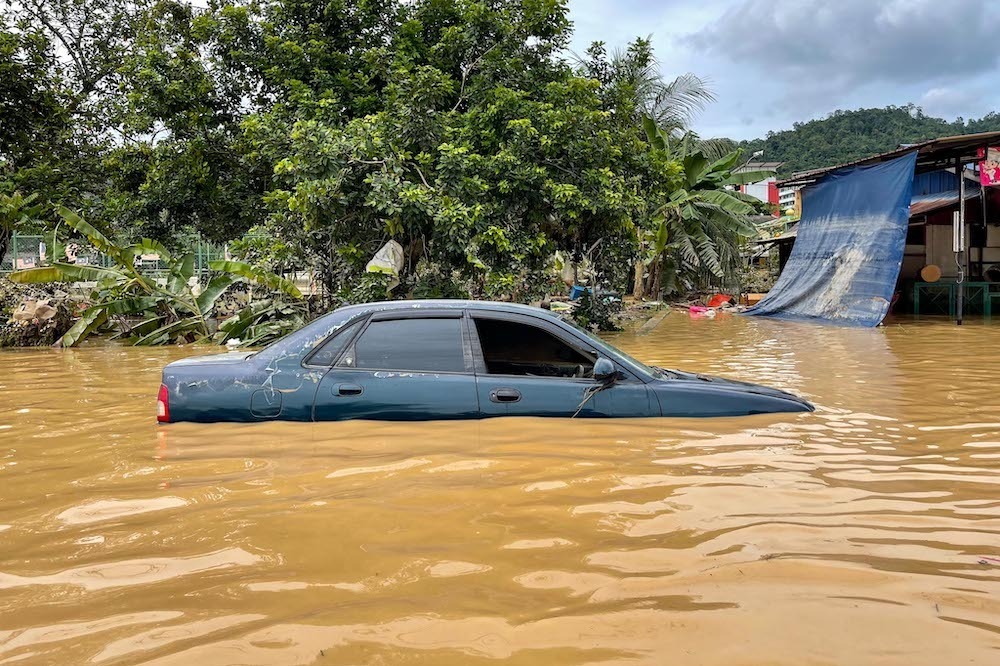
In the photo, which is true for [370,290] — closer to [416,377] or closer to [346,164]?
[346,164]

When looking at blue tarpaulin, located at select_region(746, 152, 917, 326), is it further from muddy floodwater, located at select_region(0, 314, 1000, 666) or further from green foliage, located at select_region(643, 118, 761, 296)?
muddy floodwater, located at select_region(0, 314, 1000, 666)

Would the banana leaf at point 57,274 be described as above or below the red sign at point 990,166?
below

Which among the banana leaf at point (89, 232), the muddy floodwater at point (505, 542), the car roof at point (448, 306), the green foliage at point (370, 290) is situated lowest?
the muddy floodwater at point (505, 542)

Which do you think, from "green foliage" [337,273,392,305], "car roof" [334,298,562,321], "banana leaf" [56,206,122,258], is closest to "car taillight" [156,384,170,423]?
"car roof" [334,298,562,321]

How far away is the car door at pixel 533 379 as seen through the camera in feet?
16.9

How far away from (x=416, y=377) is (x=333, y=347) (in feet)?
2.07

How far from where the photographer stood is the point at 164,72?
55.8ft

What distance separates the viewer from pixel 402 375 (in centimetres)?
516

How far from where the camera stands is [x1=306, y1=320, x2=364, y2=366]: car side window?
5.13 m

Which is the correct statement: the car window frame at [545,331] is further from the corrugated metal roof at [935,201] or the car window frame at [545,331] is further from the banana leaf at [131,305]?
the corrugated metal roof at [935,201]

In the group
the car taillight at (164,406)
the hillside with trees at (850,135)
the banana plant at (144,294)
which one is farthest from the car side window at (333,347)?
the hillside with trees at (850,135)

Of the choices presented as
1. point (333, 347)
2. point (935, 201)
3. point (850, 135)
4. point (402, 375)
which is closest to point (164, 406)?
point (333, 347)

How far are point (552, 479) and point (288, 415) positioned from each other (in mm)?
1983

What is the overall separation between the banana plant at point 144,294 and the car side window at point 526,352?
954 cm
